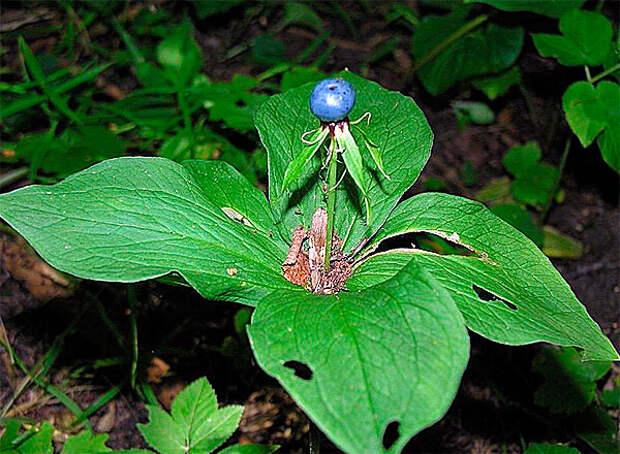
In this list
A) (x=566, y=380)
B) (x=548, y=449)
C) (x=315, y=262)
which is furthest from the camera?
(x=566, y=380)

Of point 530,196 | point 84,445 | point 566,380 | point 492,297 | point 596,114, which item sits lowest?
point 566,380

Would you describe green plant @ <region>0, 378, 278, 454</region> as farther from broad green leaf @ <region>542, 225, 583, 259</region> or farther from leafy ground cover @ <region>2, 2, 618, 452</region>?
broad green leaf @ <region>542, 225, 583, 259</region>

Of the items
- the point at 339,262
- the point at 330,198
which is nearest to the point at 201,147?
the point at 339,262

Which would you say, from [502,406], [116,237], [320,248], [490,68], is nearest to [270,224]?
[320,248]

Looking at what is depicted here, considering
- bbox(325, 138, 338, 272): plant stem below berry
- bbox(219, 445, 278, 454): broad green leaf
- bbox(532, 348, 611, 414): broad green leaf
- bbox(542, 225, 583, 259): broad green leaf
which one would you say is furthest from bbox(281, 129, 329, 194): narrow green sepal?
bbox(542, 225, 583, 259): broad green leaf

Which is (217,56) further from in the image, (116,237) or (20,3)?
(116,237)

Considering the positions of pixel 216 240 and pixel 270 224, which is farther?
pixel 270 224

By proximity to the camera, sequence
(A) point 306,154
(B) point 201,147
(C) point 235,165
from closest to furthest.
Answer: (A) point 306,154 < (C) point 235,165 < (B) point 201,147

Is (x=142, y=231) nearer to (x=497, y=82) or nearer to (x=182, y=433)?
(x=182, y=433)
